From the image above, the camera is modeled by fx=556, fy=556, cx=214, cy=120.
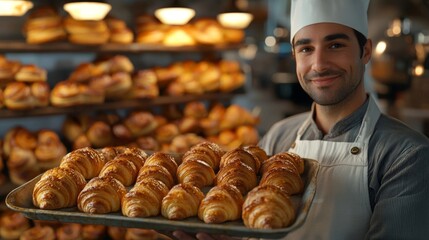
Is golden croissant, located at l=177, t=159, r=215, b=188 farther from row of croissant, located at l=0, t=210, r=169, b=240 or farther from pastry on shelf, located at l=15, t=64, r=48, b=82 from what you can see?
pastry on shelf, located at l=15, t=64, r=48, b=82

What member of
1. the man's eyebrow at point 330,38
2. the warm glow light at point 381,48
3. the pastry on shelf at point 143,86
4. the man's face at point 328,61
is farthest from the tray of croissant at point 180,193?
the warm glow light at point 381,48

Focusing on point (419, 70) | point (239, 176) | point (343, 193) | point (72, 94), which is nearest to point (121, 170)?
point (239, 176)

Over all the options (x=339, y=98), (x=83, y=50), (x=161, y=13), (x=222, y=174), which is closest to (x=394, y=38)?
(x=161, y=13)

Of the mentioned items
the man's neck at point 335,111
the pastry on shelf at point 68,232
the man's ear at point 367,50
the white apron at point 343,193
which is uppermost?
the man's ear at point 367,50

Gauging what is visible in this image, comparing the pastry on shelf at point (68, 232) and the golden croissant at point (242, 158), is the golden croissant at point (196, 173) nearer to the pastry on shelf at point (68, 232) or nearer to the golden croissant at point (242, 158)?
the golden croissant at point (242, 158)

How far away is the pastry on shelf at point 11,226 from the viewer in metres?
3.39

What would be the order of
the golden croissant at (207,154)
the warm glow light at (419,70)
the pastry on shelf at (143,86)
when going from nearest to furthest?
1. the golden croissant at (207,154)
2. the pastry on shelf at (143,86)
3. the warm glow light at (419,70)

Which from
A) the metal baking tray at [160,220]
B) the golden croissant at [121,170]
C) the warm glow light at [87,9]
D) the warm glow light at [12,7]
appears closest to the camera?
the metal baking tray at [160,220]

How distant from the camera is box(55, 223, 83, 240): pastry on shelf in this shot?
11.5 feet

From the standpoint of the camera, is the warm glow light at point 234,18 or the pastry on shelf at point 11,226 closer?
the pastry on shelf at point 11,226

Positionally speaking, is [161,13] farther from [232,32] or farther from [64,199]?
[64,199]

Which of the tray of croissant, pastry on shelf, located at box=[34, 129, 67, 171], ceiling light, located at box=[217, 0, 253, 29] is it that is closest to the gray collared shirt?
the tray of croissant

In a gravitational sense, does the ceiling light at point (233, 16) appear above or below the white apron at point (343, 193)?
above

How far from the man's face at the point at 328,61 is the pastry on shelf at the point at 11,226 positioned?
7.00 feet
